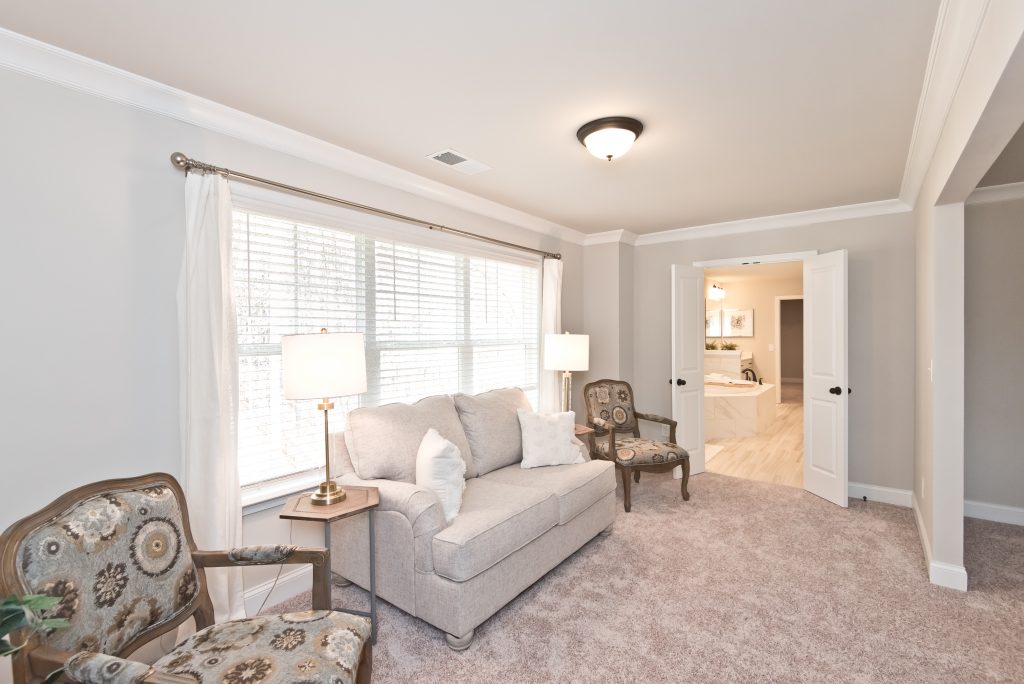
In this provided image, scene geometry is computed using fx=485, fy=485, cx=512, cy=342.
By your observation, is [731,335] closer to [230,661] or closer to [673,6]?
[673,6]

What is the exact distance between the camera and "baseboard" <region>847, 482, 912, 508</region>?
3.94 m

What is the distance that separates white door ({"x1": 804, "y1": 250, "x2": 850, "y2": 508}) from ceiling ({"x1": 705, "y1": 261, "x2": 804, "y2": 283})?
2.90m

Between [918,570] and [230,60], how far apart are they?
438cm

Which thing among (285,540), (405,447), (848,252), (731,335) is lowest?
(285,540)

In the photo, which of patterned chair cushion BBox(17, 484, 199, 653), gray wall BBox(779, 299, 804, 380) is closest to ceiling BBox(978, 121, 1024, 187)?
patterned chair cushion BBox(17, 484, 199, 653)

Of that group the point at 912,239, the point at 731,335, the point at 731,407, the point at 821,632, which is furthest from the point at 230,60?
the point at 731,335

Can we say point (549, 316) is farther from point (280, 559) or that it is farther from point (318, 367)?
point (280, 559)

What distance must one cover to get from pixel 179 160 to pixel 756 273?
806cm

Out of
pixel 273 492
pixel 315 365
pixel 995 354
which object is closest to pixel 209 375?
pixel 315 365

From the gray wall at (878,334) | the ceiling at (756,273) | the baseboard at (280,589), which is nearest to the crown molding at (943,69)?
the gray wall at (878,334)

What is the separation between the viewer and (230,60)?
1931 mm

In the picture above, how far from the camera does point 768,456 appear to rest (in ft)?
17.9

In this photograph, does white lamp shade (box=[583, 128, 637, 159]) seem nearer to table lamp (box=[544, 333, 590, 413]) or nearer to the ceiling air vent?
the ceiling air vent

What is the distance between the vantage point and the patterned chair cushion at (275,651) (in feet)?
4.54
